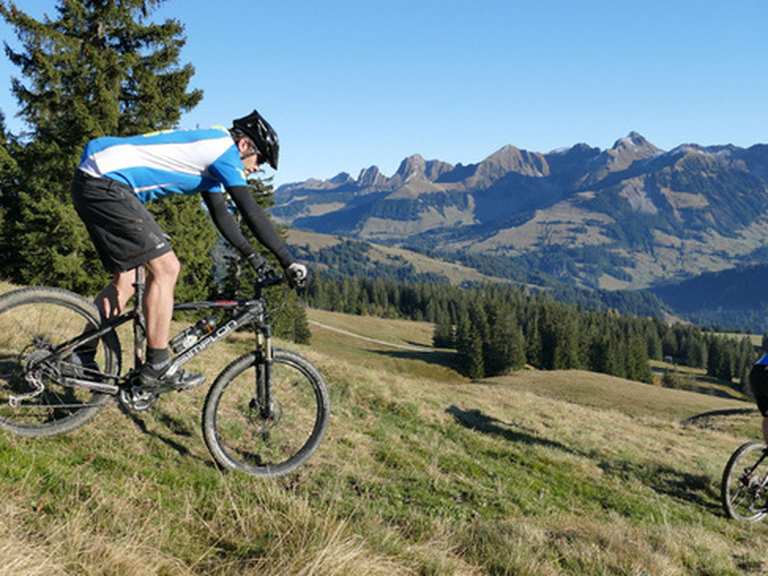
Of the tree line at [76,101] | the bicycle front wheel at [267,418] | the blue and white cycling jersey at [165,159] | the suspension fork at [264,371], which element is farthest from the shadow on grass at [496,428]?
the tree line at [76,101]

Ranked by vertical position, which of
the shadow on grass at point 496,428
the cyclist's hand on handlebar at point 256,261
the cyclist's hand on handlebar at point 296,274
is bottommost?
the shadow on grass at point 496,428

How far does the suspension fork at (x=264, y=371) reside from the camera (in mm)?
6602

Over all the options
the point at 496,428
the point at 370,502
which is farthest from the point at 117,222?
the point at 496,428

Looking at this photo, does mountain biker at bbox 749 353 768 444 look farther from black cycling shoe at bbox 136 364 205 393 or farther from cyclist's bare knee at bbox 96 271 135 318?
cyclist's bare knee at bbox 96 271 135 318

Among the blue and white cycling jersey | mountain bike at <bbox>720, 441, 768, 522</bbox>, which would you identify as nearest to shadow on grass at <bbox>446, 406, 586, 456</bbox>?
mountain bike at <bbox>720, 441, 768, 522</bbox>

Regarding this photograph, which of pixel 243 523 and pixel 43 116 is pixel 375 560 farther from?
pixel 43 116

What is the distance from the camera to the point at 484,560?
455cm

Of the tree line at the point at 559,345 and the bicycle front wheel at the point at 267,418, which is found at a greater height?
the bicycle front wheel at the point at 267,418

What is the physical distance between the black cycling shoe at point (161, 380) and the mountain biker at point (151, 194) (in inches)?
0.4

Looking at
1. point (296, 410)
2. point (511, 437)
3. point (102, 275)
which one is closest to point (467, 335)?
point (102, 275)

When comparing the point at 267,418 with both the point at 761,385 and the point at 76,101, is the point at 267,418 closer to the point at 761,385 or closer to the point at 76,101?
the point at 761,385

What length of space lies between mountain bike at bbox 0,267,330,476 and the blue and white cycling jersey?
3.30 ft

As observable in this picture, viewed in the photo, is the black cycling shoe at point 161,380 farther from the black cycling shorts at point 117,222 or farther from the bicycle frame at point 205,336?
the black cycling shorts at point 117,222

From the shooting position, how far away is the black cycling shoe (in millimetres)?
6082
